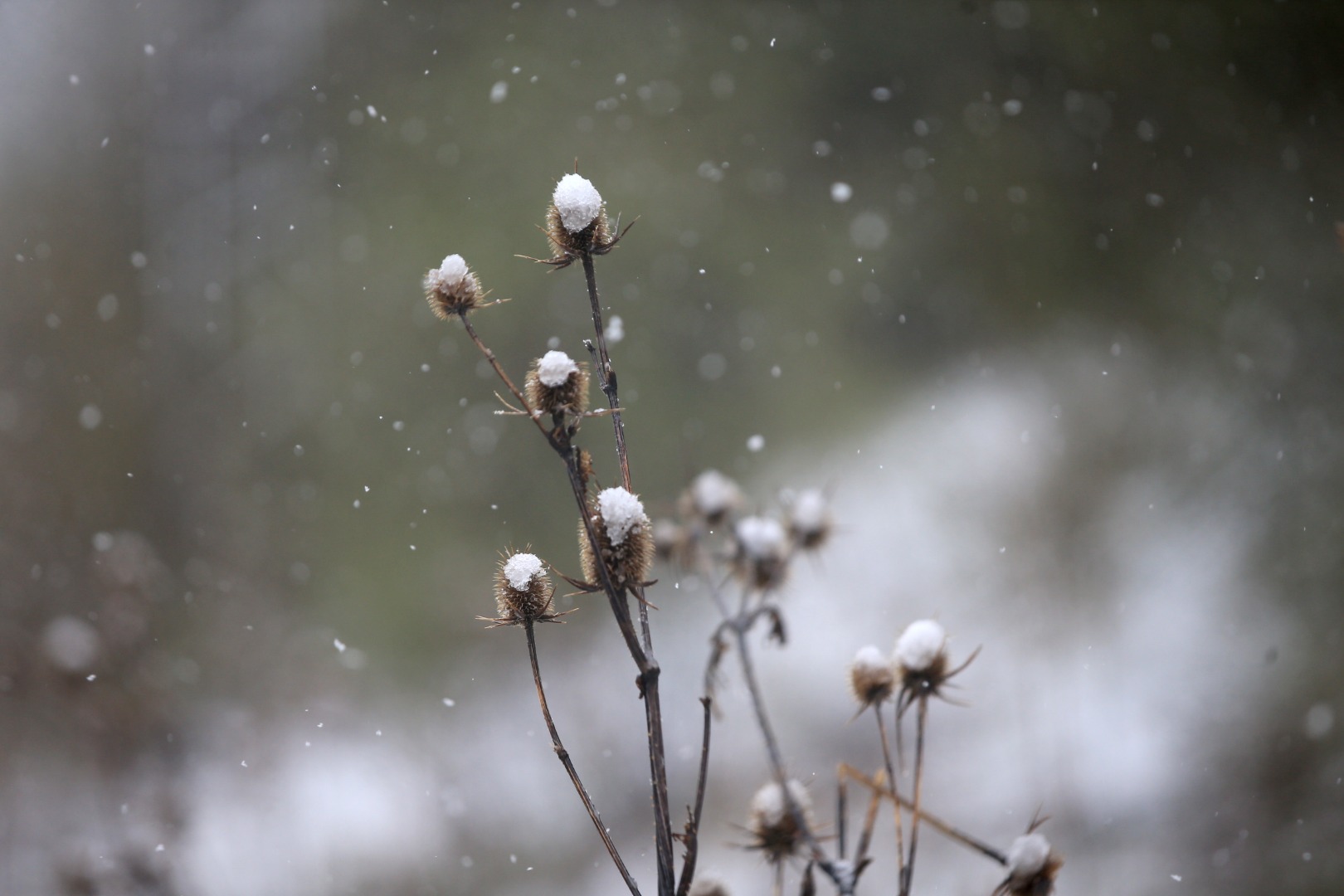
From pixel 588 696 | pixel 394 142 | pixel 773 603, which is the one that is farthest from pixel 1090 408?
pixel 773 603

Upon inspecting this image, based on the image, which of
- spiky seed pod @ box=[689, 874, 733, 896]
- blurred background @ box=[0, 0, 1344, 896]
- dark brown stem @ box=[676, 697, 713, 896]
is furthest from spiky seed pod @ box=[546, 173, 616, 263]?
blurred background @ box=[0, 0, 1344, 896]

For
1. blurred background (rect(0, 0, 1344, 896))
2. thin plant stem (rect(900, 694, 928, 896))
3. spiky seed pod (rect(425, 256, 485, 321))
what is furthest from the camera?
blurred background (rect(0, 0, 1344, 896))

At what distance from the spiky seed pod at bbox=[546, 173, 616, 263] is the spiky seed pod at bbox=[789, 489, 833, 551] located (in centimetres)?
18

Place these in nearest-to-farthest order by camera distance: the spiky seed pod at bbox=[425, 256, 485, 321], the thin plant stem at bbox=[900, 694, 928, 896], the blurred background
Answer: the thin plant stem at bbox=[900, 694, 928, 896] < the spiky seed pod at bbox=[425, 256, 485, 321] < the blurred background

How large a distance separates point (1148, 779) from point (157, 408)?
2281mm

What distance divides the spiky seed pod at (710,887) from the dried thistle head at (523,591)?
0.16m

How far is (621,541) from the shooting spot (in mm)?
373

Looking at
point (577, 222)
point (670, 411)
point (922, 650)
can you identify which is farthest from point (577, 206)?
point (670, 411)

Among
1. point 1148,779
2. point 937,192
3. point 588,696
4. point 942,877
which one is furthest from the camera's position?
point 937,192

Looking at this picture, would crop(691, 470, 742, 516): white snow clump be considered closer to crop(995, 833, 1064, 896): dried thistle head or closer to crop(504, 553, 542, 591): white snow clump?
crop(504, 553, 542, 591): white snow clump

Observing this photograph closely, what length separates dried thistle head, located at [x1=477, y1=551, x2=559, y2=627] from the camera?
40cm

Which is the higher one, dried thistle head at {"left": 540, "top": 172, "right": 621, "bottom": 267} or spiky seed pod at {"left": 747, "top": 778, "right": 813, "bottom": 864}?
dried thistle head at {"left": 540, "top": 172, "right": 621, "bottom": 267}

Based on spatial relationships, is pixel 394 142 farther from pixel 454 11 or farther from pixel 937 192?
pixel 937 192

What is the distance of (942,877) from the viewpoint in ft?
4.21
